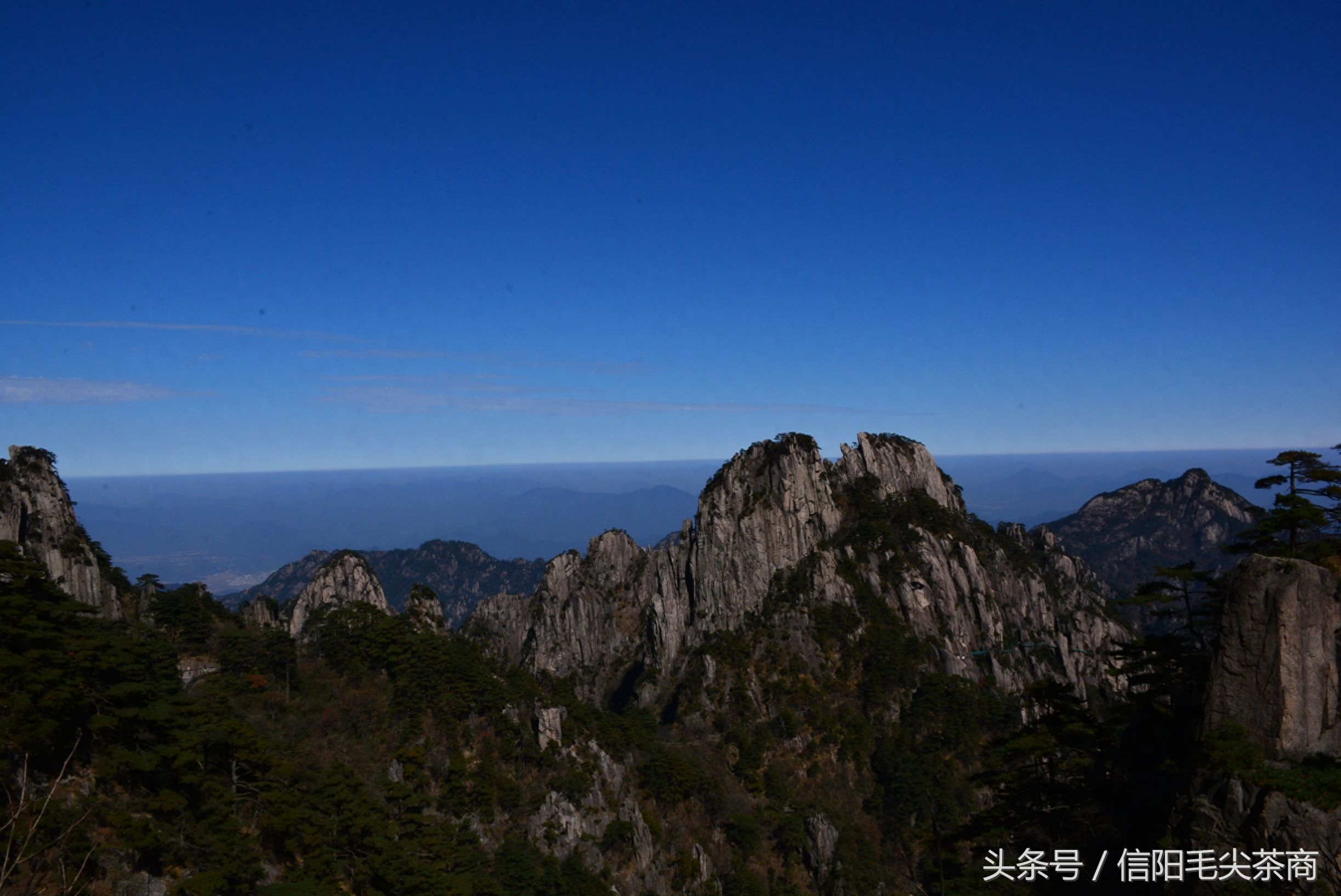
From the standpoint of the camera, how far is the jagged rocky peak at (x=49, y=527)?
56656mm

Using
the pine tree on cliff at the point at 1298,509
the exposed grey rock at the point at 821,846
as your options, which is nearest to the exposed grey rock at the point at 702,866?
the exposed grey rock at the point at 821,846

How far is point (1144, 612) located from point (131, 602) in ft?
566

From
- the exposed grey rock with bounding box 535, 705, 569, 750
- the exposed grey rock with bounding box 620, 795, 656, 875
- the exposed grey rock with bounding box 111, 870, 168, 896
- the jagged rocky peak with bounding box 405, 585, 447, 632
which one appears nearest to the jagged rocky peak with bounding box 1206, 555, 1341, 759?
the exposed grey rock with bounding box 111, 870, 168, 896

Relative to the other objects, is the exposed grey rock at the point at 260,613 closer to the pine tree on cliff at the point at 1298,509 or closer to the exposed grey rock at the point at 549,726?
the exposed grey rock at the point at 549,726

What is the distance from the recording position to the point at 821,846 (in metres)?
57.3

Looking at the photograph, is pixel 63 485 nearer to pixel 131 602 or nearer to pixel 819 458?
pixel 131 602

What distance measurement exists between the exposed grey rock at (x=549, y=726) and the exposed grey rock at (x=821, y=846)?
22.9m

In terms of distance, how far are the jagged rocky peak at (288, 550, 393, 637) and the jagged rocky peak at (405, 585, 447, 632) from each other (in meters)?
9.88

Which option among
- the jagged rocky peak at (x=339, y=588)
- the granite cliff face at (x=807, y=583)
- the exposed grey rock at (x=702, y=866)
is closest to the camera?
the exposed grey rock at (x=702, y=866)

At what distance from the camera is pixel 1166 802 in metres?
24.5

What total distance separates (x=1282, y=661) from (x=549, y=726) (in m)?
44.8

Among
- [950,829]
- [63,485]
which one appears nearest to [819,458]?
[950,829]

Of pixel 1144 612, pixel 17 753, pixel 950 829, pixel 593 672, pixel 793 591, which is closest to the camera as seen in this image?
pixel 17 753

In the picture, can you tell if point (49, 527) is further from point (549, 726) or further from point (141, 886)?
point (141, 886)
